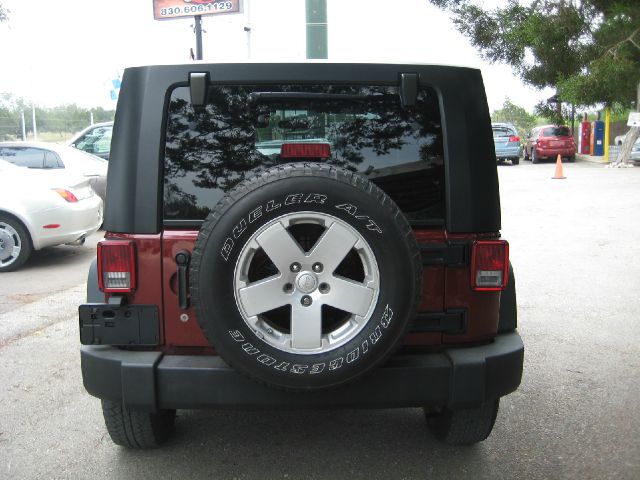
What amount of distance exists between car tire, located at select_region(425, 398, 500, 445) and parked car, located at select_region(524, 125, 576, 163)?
86.7 feet

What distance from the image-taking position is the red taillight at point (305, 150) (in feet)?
9.82

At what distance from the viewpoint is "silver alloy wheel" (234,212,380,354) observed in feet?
8.68

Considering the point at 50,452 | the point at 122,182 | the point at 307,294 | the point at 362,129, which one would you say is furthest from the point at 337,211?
the point at 50,452

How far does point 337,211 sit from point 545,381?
2.59 m

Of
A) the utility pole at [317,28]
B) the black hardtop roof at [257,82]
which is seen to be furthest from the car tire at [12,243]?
the black hardtop roof at [257,82]

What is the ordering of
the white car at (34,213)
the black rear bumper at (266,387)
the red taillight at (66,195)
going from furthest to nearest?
the red taillight at (66,195) → the white car at (34,213) → the black rear bumper at (266,387)

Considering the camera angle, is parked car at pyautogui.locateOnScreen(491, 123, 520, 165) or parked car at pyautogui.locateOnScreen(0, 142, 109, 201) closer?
parked car at pyautogui.locateOnScreen(0, 142, 109, 201)

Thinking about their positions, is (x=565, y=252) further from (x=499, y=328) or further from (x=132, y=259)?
(x=132, y=259)

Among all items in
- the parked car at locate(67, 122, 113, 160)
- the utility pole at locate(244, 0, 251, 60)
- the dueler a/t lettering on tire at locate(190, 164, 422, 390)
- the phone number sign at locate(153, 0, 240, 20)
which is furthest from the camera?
the utility pole at locate(244, 0, 251, 60)

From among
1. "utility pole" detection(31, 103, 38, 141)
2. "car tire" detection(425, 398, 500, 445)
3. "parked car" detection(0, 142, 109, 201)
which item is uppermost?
"utility pole" detection(31, 103, 38, 141)

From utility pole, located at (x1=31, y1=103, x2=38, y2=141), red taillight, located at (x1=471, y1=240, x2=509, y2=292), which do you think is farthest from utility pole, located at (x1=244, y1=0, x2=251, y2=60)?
red taillight, located at (x1=471, y1=240, x2=509, y2=292)

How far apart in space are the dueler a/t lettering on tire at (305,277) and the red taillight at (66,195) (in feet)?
21.7

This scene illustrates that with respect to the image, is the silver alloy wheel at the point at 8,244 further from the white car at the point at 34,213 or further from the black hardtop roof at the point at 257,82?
the black hardtop roof at the point at 257,82

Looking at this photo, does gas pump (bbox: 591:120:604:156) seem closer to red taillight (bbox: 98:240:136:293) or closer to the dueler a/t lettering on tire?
the dueler a/t lettering on tire
